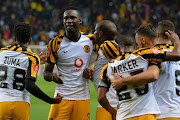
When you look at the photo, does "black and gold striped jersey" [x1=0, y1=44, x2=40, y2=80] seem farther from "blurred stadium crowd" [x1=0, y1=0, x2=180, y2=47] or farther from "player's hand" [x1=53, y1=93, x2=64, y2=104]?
"blurred stadium crowd" [x1=0, y1=0, x2=180, y2=47]

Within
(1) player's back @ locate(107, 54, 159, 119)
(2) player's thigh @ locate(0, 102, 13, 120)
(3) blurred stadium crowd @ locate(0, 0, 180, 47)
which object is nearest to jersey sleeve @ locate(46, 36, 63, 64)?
(2) player's thigh @ locate(0, 102, 13, 120)

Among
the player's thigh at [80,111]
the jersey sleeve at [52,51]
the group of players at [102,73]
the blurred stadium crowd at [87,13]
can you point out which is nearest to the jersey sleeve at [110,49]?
the group of players at [102,73]

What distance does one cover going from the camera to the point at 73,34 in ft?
15.2

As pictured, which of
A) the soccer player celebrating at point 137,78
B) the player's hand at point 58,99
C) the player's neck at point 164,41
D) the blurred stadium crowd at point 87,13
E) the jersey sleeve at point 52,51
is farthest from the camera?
the blurred stadium crowd at point 87,13

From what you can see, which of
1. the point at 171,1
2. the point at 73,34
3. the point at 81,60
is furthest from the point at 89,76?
the point at 171,1

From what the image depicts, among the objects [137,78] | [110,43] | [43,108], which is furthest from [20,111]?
[43,108]

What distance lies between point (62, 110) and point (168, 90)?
5.25ft

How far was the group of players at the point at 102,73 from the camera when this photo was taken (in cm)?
312

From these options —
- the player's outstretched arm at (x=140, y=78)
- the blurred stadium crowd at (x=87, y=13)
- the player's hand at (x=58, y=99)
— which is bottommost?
the player's hand at (x=58, y=99)

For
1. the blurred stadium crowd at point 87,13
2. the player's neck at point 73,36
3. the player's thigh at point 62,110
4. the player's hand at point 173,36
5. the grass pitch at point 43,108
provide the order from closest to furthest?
the player's hand at point 173,36 < the player's thigh at point 62,110 < the player's neck at point 73,36 < the grass pitch at point 43,108 < the blurred stadium crowd at point 87,13

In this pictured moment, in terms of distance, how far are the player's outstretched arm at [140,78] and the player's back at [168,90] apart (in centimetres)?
55

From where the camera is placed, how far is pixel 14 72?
387 cm

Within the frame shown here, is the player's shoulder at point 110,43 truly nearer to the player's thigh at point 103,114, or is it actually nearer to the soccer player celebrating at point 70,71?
the soccer player celebrating at point 70,71

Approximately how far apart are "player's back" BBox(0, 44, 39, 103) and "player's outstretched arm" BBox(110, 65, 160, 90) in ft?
4.11
